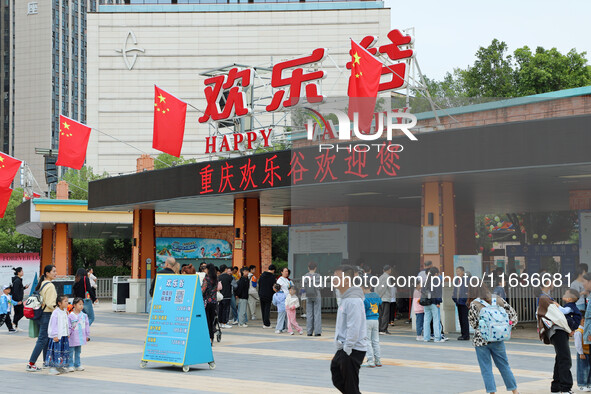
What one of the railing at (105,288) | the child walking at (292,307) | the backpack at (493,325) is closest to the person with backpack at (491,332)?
the backpack at (493,325)

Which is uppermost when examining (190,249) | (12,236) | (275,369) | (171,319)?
(12,236)

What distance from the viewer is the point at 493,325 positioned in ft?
33.6

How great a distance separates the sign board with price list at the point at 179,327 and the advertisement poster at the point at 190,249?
89.0 ft

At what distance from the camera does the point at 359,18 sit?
90312 millimetres

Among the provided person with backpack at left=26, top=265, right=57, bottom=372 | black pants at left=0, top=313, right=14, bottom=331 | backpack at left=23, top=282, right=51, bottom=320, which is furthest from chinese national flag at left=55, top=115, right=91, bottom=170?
person with backpack at left=26, top=265, right=57, bottom=372

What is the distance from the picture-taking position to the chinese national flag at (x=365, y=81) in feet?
65.7

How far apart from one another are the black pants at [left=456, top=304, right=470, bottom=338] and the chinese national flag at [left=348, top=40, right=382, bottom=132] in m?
4.91

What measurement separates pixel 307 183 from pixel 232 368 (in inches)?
316

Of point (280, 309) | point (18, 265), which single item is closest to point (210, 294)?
point (280, 309)

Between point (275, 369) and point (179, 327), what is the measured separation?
5.85 ft

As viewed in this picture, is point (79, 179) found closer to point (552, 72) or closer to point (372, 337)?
point (552, 72)

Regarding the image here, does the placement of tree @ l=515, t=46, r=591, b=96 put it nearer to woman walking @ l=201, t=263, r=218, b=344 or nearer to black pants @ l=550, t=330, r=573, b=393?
woman walking @ l=201, t=263, r=218, b=344

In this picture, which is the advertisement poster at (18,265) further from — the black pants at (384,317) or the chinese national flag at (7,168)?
the black pants at (384,317)

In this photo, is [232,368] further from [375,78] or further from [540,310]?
[375,78]
